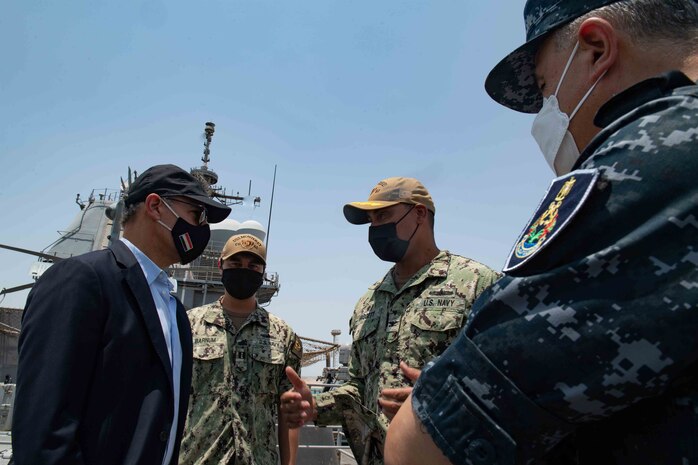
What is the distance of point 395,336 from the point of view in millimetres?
2848

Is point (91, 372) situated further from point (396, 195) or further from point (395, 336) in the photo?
point (396, 195)

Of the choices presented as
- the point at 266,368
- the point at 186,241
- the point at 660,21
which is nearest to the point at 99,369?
the point at 186,241

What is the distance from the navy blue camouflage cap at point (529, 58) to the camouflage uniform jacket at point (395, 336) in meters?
1.19

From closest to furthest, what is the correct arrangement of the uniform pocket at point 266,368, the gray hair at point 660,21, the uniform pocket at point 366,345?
the gray hair at point 660,21 < the uniform pocket at point 366,345 < the uniform pocket at point 266,368

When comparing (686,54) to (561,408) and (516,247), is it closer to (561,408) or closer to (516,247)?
(516,247)

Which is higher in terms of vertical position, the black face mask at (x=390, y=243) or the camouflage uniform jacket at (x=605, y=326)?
the black face mask at (x=390, y=243)

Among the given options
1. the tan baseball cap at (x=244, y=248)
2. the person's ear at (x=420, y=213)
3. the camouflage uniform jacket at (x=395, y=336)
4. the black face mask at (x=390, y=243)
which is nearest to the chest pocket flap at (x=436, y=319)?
the camouflage uniform jacket at (x=395, y=336)

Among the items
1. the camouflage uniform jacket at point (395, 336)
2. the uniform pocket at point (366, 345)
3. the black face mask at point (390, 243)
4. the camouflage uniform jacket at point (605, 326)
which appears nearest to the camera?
the camouflage uniform jacket at point (605, 326)

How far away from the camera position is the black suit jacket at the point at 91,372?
5.29 feet

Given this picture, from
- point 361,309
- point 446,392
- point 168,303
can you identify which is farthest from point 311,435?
point 446,392

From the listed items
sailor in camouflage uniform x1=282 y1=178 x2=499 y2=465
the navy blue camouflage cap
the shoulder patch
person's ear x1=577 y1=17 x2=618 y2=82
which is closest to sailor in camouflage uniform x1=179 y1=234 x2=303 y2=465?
sailor in camouflage uniform x1=282 y1=178 x2=499 y2=465

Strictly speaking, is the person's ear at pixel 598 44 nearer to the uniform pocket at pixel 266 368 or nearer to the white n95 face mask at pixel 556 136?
the white n95 face mask at pixel 556 136

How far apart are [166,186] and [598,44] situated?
88.5 inches

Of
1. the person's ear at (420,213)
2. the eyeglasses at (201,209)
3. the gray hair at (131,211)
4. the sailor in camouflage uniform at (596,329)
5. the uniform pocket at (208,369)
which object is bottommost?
the sailor in camouflage uniform at (596,329)
